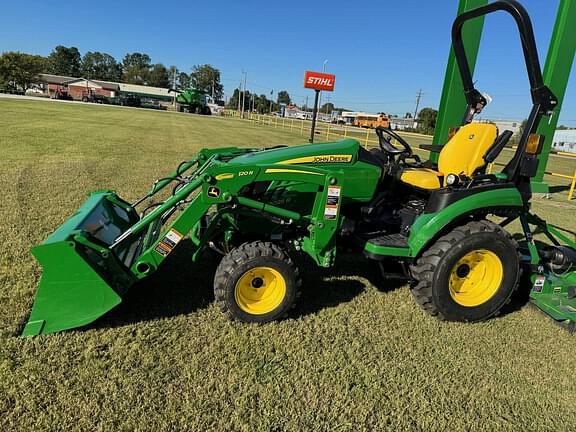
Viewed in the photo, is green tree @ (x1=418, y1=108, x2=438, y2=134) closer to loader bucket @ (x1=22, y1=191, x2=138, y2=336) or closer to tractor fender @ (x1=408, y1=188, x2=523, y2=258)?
tractor fender @ (x1=408, y1=188, x2=523, y2=258)

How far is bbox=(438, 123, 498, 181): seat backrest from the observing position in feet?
12.2

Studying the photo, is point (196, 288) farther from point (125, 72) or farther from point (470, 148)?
point (125, 72)

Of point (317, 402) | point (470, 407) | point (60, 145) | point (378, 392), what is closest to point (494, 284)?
point (470, 407)

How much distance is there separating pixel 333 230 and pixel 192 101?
5436 centimetres

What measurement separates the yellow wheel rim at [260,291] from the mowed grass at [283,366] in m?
0.16

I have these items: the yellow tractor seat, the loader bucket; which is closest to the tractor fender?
the yellow tractor seat

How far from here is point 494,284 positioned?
3.62 metres

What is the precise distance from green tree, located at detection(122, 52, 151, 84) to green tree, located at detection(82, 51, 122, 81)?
9.50ft

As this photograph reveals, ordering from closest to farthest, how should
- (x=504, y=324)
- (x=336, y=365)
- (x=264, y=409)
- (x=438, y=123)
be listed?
1. (x=264, y=409)
2. (x=336, y=365)
3. (x=504, y=324)
4. (x=438, y=123)

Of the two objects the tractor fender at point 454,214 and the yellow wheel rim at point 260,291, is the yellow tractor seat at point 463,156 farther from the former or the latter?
the yellow wheel rim at point 260,291

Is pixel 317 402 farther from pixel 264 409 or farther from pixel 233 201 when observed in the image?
pixel 233 201

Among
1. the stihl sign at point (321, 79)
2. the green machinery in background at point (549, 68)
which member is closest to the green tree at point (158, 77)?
the stihl sign at point (321, 79)

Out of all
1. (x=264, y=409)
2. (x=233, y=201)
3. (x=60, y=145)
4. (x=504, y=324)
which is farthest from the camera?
(x=60, y=145)

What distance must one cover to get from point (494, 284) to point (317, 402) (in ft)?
6.75
